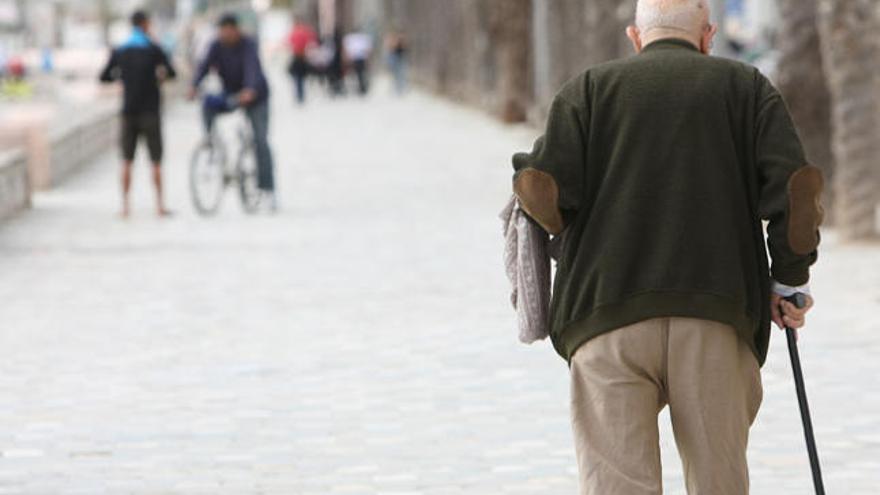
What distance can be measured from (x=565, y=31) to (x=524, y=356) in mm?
24001

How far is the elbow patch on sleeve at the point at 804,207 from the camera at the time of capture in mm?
5387

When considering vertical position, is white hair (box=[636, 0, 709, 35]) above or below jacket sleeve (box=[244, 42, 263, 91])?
above

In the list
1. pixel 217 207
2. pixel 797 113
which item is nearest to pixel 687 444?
pixel 797 113

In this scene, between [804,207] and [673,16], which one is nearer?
[804,207]

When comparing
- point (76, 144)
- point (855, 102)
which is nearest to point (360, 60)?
point (76, 144)

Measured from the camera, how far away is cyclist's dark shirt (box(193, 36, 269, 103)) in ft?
66.6

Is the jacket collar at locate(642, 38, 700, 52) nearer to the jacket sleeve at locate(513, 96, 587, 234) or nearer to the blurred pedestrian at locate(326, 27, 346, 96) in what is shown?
the jacket sleeve at locate(513, 96, 587, 234)

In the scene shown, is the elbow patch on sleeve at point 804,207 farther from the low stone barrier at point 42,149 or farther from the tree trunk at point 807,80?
the low stone barrier at point 42,149

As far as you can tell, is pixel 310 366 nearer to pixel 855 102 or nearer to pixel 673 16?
pixel 673 16

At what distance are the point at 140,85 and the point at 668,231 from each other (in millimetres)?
15093

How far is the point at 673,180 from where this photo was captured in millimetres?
5434

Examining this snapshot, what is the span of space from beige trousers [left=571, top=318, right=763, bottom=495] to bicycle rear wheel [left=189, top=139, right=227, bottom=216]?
50.2 ft

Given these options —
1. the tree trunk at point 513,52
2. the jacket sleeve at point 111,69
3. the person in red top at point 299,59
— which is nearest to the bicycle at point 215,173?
the jacket sleeve at point 111,69

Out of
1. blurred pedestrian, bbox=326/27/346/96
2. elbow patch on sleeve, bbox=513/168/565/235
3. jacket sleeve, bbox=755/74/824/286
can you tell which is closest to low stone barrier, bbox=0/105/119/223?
elbow patch on sleeve, bbox=513/168/565/235
